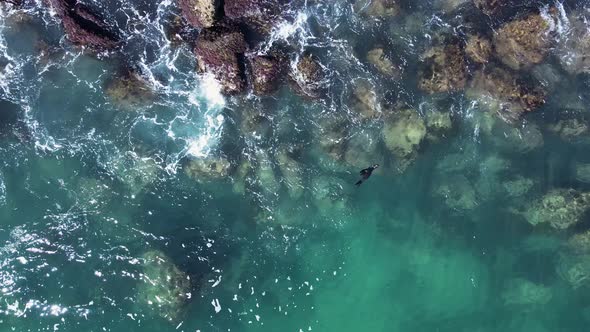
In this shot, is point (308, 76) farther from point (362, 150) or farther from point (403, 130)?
point (403, 130)

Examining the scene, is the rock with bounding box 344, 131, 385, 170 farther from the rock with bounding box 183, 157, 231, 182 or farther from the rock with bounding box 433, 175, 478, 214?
the rock with bounding box 183, 157, 231, 182

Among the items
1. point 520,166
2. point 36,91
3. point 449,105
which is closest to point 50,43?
point 36,91

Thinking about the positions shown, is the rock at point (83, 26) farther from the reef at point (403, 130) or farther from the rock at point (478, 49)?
the rock at point (478, 49)

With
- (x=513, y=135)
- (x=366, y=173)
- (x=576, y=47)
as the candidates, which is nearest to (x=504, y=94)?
(x=513, y=135)

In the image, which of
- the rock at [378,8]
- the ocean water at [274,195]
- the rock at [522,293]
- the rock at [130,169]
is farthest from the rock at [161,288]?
the rock at [522,293]

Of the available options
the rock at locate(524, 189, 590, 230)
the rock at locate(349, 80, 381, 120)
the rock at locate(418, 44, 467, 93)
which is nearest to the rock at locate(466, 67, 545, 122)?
the rock at locate(418, 44, 467, 93)

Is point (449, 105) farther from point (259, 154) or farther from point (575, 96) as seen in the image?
point (259, 154)
